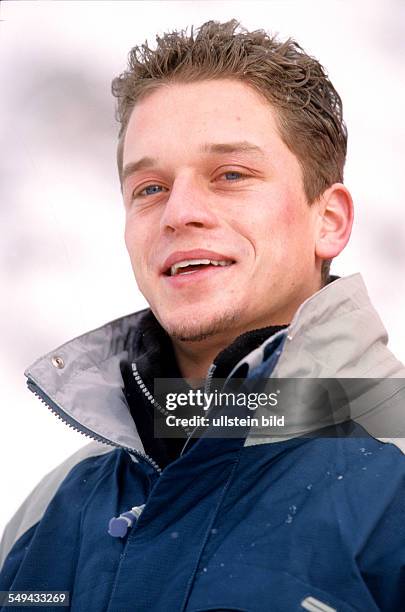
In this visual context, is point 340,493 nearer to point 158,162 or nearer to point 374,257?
point 158,162

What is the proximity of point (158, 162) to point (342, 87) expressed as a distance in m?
1.03

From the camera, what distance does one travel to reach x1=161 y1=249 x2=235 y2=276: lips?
146 cm

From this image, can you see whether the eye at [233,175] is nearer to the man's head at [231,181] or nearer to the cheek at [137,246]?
the man's head at [231,181]

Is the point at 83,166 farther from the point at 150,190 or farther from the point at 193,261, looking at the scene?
the point at 193,261

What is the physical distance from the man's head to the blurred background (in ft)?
2.13

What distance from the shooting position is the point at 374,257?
2385mm

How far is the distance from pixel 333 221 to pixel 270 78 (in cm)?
34

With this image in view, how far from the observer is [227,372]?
4.41ft

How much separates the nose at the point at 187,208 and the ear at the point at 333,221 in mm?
285

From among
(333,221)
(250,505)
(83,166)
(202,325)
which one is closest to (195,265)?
(202,325)

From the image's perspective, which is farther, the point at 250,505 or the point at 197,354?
the point at 197,354

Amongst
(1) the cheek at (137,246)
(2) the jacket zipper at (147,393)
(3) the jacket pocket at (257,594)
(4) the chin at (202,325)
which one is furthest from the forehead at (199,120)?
(3) the jacket pocket at (257,594)

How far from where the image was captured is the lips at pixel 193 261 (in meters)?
1.46

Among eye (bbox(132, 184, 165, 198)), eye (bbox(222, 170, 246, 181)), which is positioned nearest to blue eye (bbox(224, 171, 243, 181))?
eye (bbox(222, 170, 246, 181))
